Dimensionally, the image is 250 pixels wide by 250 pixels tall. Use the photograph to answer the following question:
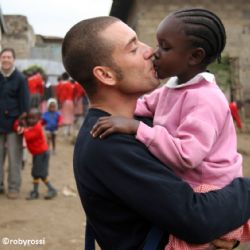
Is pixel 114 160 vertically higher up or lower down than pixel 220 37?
lower down

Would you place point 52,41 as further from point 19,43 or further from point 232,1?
point 232,1

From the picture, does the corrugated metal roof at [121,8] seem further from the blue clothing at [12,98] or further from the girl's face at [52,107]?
the blue clothing at [12,98]

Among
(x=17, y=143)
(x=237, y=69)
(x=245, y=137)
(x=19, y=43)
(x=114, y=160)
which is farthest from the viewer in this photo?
(x=19, y=43)

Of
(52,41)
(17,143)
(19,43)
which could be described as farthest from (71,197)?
(52,41)

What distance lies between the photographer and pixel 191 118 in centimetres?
163

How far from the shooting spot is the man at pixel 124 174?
1.51 meters

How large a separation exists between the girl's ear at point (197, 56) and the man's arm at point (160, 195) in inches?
16.0

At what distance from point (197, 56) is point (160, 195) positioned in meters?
0.55

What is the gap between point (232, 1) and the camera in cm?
1401

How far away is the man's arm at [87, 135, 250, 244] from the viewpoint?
150cm

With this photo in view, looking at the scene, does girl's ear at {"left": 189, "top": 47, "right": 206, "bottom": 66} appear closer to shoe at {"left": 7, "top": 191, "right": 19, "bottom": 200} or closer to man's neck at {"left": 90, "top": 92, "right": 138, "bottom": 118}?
man's neck at {"left": 90, "top": 92, "right": 138, "bottom": 118}

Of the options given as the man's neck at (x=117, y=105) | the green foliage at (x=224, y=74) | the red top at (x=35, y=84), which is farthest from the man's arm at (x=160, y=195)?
the green foliage at (x=224, y=74)

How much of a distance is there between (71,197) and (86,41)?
5441 mm

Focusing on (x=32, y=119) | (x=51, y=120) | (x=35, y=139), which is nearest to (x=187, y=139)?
(x=32, y=119)
